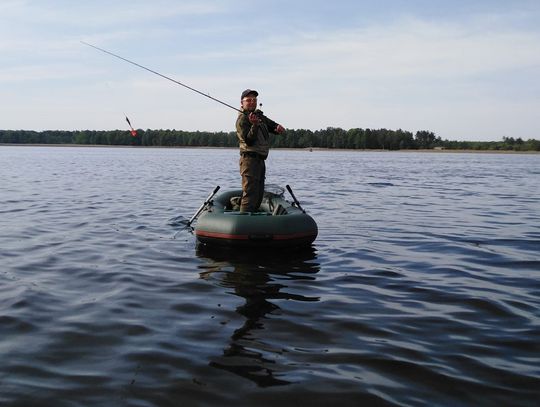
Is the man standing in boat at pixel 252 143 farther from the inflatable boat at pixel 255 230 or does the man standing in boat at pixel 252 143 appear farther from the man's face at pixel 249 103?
the inflatable boat at pixel 255 230

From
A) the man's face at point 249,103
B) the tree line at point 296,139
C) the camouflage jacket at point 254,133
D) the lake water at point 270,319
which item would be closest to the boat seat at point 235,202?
the lake water at point 270,319

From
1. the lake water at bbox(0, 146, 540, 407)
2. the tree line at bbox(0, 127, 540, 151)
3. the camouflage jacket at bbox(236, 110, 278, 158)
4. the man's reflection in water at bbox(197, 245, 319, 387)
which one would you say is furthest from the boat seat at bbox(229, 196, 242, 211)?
the tree line at bbox(0, 127, 540, 151)

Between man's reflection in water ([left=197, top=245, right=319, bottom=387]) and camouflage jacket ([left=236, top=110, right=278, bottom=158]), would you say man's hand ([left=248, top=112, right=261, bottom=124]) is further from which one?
man's reflection in water ([left=197, top=245, right=319, bottom=387])

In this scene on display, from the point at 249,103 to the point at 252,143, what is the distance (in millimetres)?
642

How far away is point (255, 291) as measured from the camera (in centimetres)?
616

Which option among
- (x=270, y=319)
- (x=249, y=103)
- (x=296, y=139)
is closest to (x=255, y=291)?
(x=270, y=319)

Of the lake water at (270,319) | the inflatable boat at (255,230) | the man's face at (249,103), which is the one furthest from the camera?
the man's face at (249,103)

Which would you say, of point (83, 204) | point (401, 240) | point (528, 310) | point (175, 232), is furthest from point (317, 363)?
point (83, 204)

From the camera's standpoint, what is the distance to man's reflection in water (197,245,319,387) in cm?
399

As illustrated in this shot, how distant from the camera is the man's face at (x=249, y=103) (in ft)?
26.5

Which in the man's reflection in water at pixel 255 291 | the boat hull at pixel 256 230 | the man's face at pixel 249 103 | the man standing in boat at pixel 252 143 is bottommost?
the man's reflection in water at pixel 255 291

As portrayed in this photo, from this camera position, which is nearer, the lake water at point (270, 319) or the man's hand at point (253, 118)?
the lake water at point (270, 319)

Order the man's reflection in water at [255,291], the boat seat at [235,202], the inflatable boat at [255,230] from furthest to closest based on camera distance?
the boat seat at [235,202]
the inflatable boat at [255,230]
the man's reflection in water at [255,291]

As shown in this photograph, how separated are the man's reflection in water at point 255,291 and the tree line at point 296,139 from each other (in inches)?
4514
